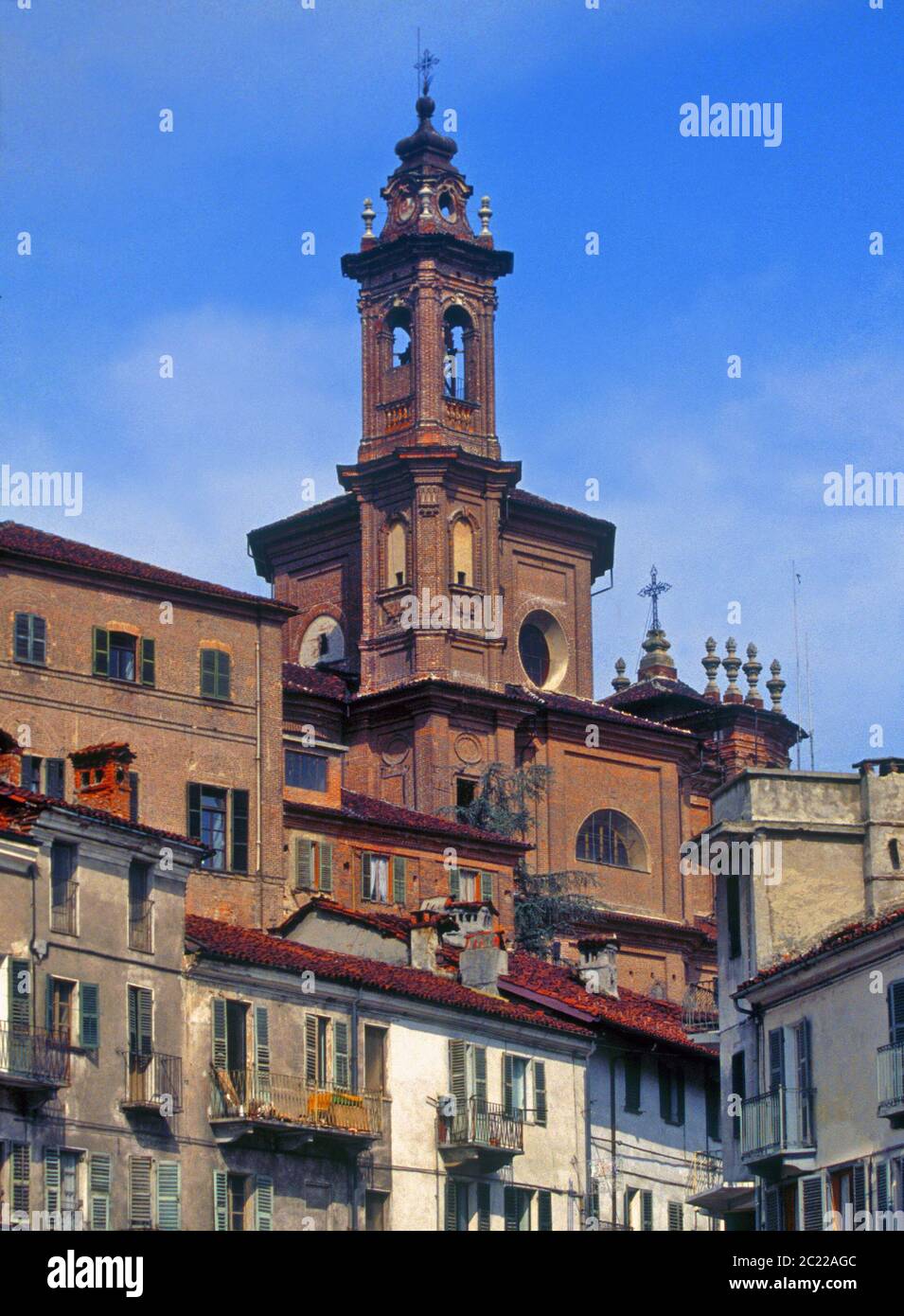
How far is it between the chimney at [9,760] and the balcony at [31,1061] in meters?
5.92

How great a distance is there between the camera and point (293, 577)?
10944 cm

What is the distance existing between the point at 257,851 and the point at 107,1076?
2565cm

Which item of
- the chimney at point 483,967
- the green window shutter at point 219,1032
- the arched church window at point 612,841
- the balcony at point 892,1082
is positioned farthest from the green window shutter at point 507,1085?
the arched church window at point 612,841

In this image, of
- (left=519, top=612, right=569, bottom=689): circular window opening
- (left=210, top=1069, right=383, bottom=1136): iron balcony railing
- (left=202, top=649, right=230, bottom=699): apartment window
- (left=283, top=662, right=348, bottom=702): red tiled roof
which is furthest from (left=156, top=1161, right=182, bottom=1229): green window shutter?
(left=519, top=612, right=569, bottom=689): circular window opening

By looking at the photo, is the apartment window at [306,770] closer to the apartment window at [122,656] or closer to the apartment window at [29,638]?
the apartment window at [122,656]

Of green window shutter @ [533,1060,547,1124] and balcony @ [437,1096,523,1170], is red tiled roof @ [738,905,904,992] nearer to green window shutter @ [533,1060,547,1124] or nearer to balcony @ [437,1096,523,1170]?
balcony @ [437,1096,523,1170]

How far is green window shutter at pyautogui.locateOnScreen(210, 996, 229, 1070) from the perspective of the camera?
56.8m

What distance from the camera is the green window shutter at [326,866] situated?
8238cm

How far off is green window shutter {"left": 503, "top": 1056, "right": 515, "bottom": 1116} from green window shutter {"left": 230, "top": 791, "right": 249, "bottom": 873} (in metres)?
15.9

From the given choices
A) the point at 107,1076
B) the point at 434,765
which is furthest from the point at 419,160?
the point at 107,1076

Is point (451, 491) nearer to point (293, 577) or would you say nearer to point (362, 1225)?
point (293, 577)

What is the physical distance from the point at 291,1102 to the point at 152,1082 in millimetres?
3707

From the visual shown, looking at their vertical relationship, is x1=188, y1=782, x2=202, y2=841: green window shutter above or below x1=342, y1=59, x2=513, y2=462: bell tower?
below

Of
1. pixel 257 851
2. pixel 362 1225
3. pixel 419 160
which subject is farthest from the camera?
pixel 419 160
